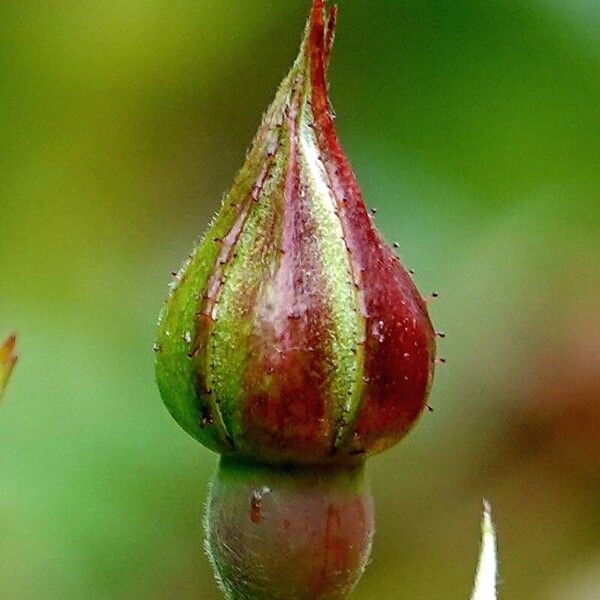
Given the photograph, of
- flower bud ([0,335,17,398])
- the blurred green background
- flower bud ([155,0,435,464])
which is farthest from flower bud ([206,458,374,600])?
the blurred green background

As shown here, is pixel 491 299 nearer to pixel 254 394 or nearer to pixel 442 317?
pixel 442 317

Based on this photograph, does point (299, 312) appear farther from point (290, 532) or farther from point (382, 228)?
point (382, 228)

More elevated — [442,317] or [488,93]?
[488,93]

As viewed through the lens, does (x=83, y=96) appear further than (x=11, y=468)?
Yes

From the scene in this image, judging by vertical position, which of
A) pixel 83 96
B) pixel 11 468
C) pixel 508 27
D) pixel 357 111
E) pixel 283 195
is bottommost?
pixel 11 468

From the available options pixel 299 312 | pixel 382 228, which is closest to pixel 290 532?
pixel 299 312

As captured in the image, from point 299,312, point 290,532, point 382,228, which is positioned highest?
point 382,228

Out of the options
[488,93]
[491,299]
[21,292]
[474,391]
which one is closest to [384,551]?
[474,391]
